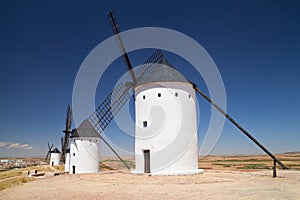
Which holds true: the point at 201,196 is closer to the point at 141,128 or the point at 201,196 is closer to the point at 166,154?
the point at 166,154

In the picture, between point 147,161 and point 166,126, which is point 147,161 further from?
point 166,126

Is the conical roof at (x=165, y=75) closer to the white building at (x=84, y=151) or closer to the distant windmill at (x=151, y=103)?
the distant windmill at (x=151, y=103)

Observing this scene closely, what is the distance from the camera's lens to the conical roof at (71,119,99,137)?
21500mm

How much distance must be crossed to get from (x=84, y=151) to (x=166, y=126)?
9.66m

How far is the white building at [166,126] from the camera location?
15797mm

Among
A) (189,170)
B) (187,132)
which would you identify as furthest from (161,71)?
(189,170)

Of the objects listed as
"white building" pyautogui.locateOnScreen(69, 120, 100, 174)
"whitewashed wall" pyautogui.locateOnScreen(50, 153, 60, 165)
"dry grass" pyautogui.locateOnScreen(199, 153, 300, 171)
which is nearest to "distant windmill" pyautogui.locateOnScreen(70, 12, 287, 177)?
"white building" pyautogui.locateOnScreen(69, 120, 100, 174)

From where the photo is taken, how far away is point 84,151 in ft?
70.0

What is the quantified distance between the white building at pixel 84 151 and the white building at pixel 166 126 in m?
6.53

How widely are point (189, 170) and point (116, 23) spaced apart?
1297cm

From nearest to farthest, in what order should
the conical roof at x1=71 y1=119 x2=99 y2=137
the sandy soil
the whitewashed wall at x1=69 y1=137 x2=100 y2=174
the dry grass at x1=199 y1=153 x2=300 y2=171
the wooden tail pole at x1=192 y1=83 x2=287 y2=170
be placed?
the sandy soil
the wooden tail pole at x1=192 y1=83 x2=287 y2=170
the whitewashed wall at x1=69 y1=137 x2=100 y2=174
the conical roof at x1=71 y1=119 x2=99 y2=137
the dry grass at x1=199 y1=153 x2=300 y2=171

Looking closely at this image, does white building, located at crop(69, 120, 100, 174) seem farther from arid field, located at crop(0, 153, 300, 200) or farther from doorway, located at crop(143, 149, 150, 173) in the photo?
arid field, located at crop(0, 153, 300, 200)

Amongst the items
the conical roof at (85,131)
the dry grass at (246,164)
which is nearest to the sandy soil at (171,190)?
the conical roof at (85,131)

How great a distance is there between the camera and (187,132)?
1650 centimetres
